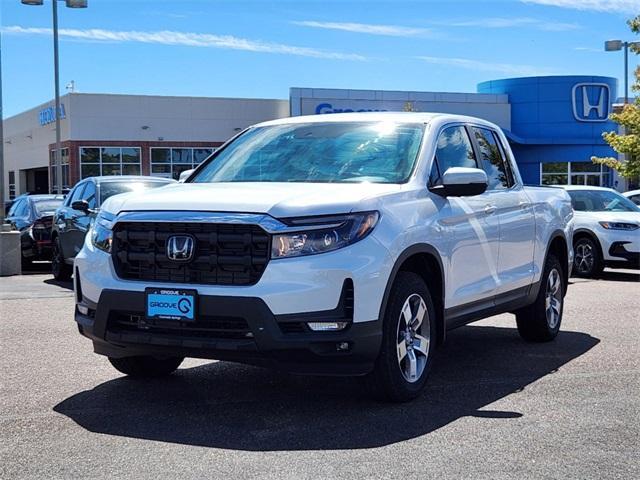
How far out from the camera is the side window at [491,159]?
7.16 metres

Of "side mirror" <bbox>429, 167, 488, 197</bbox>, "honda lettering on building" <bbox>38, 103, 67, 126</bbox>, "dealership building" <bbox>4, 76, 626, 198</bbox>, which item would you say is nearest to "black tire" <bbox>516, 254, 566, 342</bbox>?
"side mirror" <bbox>429, 167, 488, 197</bbox>

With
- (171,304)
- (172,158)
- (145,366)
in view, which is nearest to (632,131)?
(145,366)

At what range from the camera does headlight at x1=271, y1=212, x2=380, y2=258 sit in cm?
493

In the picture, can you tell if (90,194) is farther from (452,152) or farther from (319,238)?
(319,238)

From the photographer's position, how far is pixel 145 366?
622 centimetres

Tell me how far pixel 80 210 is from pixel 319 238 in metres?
7.62

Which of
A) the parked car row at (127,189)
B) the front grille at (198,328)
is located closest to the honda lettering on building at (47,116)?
the parked car row at (127,189)

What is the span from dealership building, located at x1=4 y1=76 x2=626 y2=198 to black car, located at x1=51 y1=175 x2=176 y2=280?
29.3 m

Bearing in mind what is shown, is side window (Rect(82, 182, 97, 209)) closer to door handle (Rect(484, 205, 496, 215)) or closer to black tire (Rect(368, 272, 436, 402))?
door handle (Rect(484, 205, 496, 215))

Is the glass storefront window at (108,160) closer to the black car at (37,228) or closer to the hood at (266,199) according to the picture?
the black car at (37,228)

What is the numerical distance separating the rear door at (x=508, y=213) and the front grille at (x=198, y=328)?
267 cm

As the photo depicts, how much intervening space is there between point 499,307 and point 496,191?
3.14ft

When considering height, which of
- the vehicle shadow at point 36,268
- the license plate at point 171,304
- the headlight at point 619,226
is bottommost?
the vehicle shadow at point 36,268

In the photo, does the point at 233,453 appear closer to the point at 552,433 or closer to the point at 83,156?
the point at 552,433
